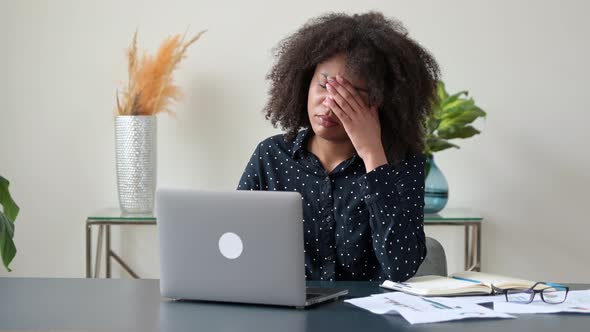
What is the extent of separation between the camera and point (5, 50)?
3.64 m

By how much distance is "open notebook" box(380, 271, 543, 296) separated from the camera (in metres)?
1.75

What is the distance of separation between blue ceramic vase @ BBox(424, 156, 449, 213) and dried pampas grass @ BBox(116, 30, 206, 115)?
3.45 ft

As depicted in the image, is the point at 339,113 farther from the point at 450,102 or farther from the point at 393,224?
the point at 450,102

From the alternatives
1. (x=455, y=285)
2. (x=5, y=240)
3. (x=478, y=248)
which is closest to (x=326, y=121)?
(x=455, y=285)

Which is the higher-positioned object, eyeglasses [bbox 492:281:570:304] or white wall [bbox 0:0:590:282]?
white wall [bbox 0:0:590:282]

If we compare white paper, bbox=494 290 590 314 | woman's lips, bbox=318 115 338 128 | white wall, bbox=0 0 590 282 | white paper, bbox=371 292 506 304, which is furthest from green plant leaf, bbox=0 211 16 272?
white paper, bbox=494 290 590 314

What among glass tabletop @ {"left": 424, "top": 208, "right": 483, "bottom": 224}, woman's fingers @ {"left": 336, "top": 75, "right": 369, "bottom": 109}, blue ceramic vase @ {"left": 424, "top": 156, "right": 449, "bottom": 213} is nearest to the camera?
woman's fingers @ {"left": 336, "top": 75, "right": 369, "bottom": 109}

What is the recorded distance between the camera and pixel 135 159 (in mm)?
3395

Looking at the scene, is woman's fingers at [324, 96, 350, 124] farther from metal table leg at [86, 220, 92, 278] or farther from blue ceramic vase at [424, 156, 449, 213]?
metal table leg at [86, 220, 92, 278]

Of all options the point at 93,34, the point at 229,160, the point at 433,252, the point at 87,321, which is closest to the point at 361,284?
the point at 433,252

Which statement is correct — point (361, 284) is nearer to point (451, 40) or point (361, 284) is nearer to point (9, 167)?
point (451, 40)

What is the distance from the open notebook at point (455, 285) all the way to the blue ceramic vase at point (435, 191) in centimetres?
139

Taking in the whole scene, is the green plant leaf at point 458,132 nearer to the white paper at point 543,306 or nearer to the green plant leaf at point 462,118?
the green plant leaf at point 462,118

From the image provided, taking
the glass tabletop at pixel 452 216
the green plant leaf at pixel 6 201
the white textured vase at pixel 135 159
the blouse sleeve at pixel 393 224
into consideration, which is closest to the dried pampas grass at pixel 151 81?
the white textured vase at pixel 135 159
